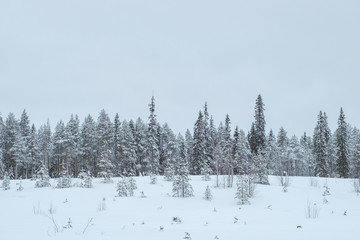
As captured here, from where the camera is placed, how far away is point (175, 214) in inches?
568

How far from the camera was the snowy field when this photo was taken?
8352 mm

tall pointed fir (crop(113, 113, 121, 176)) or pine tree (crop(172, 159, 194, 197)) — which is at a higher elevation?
tall pointed fir (crop(113, 113, 121, 176))

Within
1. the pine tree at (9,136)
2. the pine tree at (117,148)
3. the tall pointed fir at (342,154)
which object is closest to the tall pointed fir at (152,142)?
the pine tree at (117,148)

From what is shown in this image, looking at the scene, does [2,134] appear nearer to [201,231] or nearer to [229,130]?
[229,130]

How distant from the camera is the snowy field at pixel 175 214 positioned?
27.4 ft

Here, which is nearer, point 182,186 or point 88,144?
point 182,186

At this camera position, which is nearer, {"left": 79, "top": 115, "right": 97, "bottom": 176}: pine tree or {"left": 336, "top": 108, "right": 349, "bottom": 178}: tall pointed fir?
{"left": 336, "top": 108, "right": 349, "bottom": 178}: tall pointed fir

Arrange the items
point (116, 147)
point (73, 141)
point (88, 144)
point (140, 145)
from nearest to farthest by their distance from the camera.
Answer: point (73, 141) < point (88, 144) < point (116, 147) < point (140, 145)

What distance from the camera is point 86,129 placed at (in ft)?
176

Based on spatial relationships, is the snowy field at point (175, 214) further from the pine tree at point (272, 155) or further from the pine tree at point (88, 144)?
the pine tree at point (88, 144)

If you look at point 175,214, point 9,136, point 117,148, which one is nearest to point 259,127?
point 117,148

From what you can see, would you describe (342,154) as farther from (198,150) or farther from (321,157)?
(198,150)

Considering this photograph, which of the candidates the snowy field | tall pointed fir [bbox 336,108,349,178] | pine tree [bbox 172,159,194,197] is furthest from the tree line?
pine tree [bbox 172,159,194,197]

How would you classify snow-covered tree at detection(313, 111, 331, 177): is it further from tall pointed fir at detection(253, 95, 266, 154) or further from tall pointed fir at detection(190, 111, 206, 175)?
tall pointed fir at detection(190, 111, 206, 175)
